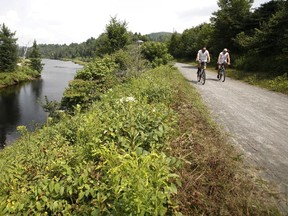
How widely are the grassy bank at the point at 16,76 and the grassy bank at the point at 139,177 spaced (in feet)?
158

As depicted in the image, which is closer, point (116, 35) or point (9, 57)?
point (116, 35)

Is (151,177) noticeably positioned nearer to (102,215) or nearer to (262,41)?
(102,215)

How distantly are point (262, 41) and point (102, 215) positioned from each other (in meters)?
18.8

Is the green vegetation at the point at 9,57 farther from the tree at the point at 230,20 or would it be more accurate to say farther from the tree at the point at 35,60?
the tree at the point at 230,20

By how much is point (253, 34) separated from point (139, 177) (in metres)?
24.1

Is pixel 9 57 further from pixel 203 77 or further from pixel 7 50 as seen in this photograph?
pixel 203 77

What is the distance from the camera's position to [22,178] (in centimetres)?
395

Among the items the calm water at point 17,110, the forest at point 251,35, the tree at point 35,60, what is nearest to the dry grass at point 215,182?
the forest at point 251,35


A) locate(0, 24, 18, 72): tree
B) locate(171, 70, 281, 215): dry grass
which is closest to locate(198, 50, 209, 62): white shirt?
locate(171, 70, 281, 215): dry grass

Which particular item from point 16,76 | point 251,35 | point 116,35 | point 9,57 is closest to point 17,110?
point 116,35

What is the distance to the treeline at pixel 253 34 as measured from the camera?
16.2 meters

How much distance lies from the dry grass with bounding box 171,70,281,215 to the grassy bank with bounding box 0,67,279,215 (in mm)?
12

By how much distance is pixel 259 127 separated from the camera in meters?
5.82

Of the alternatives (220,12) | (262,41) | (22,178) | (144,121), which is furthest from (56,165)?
(220,12)
